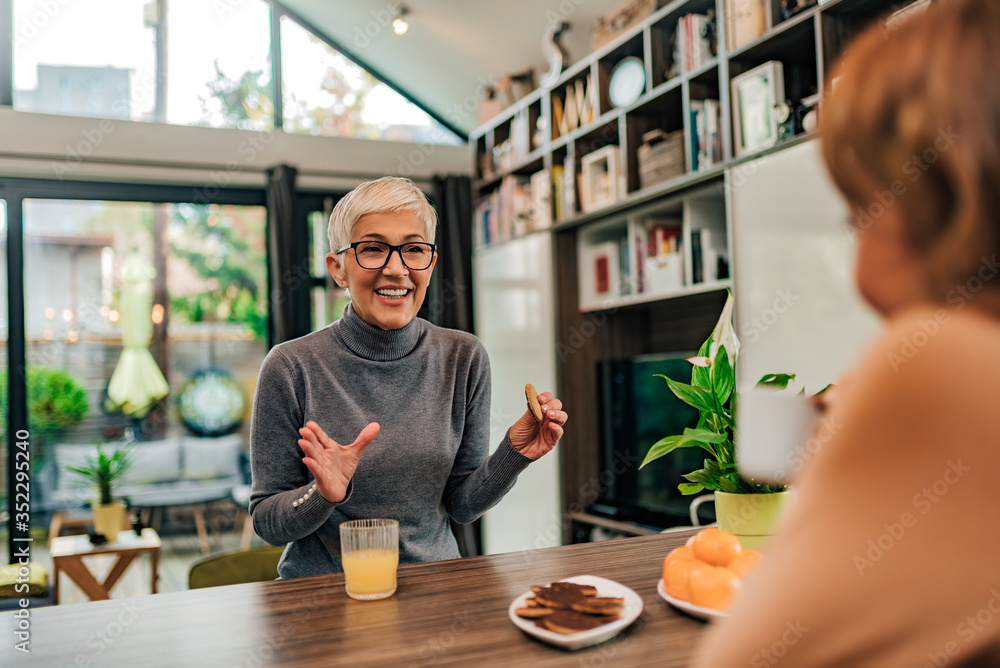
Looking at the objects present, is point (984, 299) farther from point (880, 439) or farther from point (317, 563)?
point (317, 563)

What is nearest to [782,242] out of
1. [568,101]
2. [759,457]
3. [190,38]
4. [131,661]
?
[568,101]

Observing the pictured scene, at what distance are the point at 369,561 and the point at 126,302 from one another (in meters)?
3.68

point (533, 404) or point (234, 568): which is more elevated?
point (533, 404)

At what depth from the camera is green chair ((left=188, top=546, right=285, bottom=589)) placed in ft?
5.27

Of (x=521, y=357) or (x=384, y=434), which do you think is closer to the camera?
(x=384, y=434)

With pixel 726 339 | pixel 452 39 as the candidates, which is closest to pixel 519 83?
pixel 452 39

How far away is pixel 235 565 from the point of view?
1.67 meters

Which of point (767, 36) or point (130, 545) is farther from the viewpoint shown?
point (130, 545)

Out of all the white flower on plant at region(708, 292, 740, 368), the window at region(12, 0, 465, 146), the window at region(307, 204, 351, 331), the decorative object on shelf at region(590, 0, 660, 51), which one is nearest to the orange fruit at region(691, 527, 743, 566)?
the white flower on plant at region(708, 292, 740, 368)

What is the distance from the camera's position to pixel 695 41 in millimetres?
2729

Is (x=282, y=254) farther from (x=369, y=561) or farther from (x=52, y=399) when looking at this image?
(x=369, y=561)

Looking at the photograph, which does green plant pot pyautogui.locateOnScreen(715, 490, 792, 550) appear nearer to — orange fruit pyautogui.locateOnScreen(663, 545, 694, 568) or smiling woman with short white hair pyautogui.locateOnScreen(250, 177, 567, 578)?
orange fruit pyautogui.locateOnScreen(663, 545, 694, 568)

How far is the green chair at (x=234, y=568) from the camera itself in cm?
161

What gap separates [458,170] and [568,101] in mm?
1236
